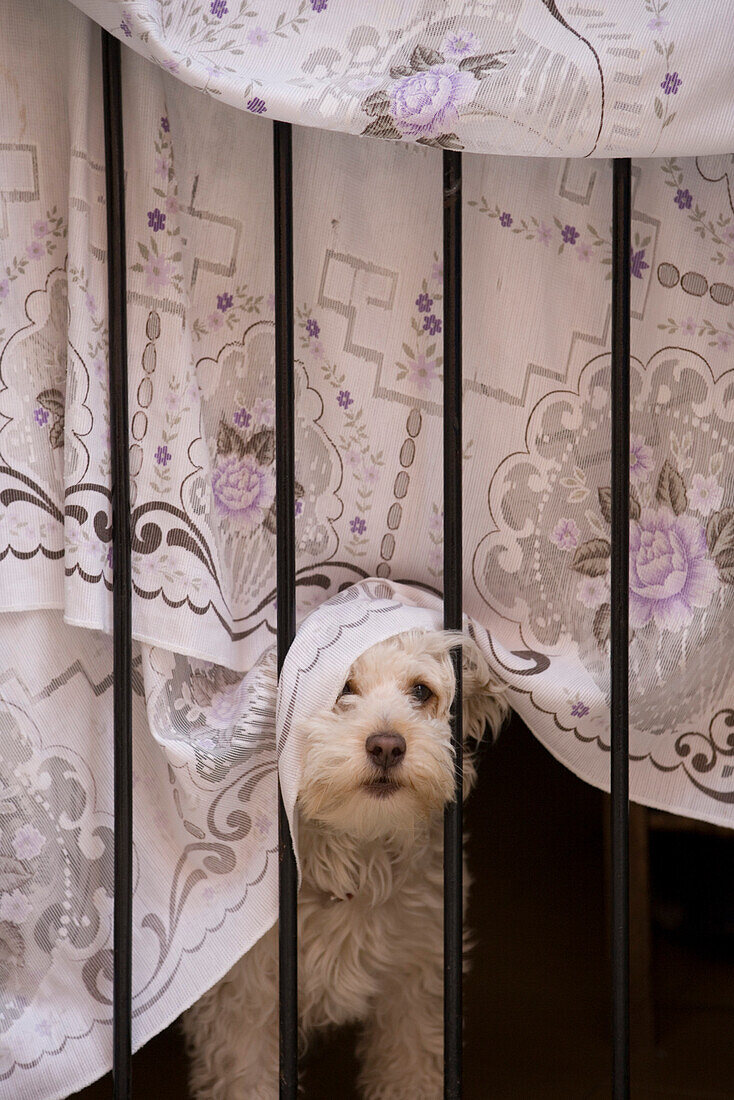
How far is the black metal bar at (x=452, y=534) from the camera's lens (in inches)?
34.1

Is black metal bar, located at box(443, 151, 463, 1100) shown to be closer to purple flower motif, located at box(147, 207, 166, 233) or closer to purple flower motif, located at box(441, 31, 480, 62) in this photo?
purple flower motif, located at box(441, 31, 480, 62)

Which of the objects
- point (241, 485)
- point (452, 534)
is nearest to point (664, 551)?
point (452, 534)

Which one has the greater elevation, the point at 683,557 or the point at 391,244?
the point at 391,244

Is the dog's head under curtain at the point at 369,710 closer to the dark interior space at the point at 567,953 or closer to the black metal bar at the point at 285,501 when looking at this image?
the black metal bar at the point at 285,501

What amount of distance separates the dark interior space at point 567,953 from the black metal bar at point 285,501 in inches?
21.0

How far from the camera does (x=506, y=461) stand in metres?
0.97

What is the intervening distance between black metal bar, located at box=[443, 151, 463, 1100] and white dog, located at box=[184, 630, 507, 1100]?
0.16 feet

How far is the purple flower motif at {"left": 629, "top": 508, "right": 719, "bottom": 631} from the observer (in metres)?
0.95

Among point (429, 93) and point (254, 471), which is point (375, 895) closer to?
point (254, 471)

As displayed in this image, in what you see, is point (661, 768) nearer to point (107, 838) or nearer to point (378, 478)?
point (378, 478)

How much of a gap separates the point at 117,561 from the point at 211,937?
1.35ft

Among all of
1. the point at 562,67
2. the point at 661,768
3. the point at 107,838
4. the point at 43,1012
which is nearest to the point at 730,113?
the point at 562,67

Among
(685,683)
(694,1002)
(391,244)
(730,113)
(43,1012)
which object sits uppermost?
(730,113)

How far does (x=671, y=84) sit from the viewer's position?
815mm
